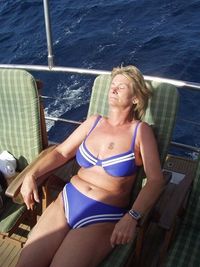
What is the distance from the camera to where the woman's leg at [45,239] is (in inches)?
100.0

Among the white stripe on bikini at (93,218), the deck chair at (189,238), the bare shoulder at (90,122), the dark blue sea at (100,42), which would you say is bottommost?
the dark blue sea at (100,42)

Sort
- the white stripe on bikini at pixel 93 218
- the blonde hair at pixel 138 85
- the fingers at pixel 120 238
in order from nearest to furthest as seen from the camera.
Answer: the fingers at pixel 120 238, the white stripe on bikini at pixel 93 218, the blonde hair at pixel 138 85

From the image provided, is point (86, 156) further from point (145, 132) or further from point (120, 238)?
point (120, 238)

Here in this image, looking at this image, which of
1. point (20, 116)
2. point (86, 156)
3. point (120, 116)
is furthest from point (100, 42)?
point (86, 156)

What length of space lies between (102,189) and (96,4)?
48.3 feet

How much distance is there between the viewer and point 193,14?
569 inches

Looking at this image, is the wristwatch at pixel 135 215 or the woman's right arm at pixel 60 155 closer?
the wristwatch at pixel 135 215

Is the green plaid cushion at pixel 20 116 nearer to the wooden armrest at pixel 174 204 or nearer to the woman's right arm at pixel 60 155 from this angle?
the woman's right arm at pixel 60 155

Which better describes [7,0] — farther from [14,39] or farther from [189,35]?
[189,35]

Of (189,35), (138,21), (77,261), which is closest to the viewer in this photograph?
(77,261)

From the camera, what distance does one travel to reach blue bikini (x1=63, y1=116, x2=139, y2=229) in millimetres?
2711

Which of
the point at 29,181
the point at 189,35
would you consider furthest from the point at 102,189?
the point at 189,35

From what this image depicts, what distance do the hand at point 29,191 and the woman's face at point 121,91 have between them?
770 millimetres

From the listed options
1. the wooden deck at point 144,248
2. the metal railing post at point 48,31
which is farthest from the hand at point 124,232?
the metal railing post at point 48,31
